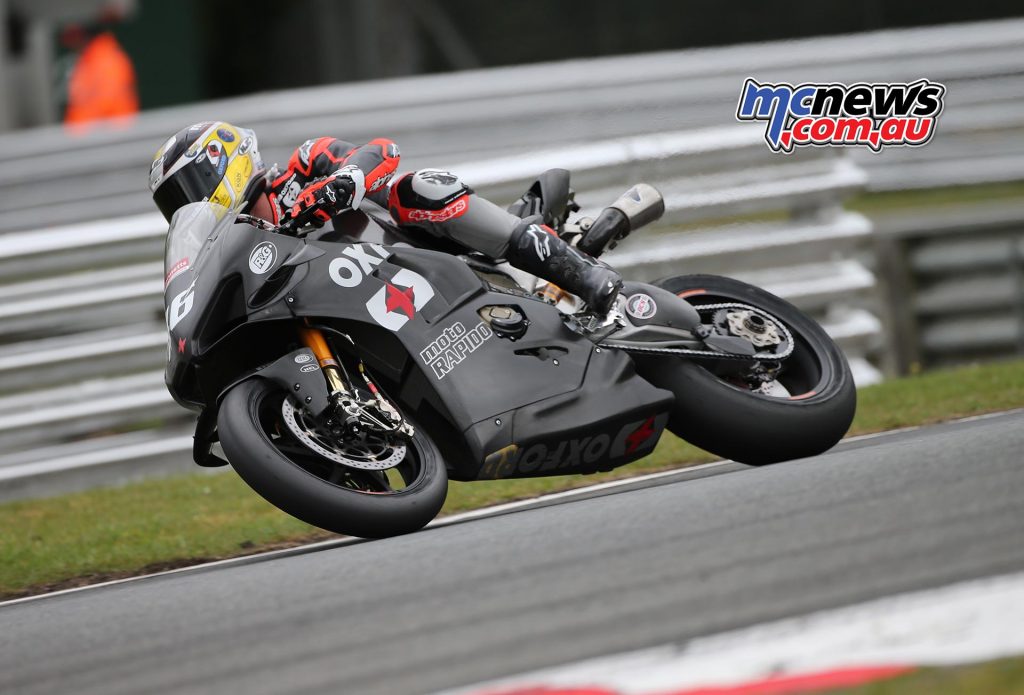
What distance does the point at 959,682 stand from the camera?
2.82 meters

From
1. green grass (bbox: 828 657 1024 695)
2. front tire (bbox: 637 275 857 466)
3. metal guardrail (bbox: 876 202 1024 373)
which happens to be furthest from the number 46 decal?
metal guardrail (bbox: 876 202 1024 373)

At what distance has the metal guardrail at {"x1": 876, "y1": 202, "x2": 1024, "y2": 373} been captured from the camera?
874cm

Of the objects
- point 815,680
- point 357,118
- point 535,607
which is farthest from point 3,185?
point 815,680

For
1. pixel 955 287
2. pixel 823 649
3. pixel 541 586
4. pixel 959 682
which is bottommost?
pixel 955 287

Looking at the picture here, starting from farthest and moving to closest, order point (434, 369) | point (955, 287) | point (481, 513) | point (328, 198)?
1. point (955, 287)
2. point (481, 513)
3. point (434, 369)
4. point (328, 198)

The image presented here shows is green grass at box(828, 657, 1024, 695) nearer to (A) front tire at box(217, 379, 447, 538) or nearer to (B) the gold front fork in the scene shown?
(A) front tire at box(217, 379, 447, 538)

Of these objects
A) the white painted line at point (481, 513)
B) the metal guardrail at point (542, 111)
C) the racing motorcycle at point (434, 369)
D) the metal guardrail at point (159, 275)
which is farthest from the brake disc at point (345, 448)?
the metal guardrail at point (542, 111)

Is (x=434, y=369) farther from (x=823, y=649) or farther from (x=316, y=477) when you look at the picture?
(x=823, y=649)

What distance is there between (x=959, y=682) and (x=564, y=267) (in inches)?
105

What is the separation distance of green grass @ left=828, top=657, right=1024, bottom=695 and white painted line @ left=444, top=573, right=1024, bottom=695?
0.16 feet

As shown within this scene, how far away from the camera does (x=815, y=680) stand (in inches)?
115

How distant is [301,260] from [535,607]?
1.75 m

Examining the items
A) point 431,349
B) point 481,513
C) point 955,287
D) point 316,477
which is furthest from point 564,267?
point 955,287

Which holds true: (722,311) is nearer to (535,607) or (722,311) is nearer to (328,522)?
(328,522)
